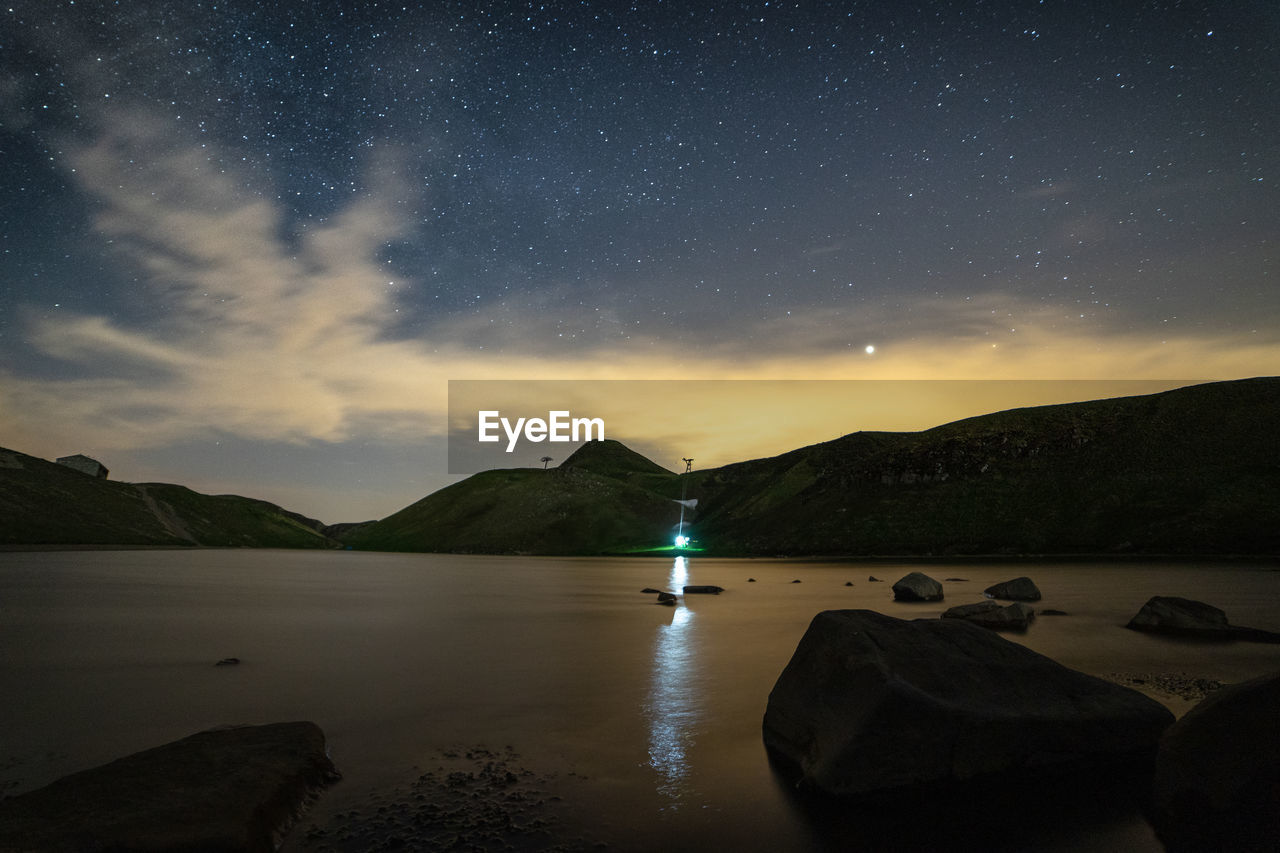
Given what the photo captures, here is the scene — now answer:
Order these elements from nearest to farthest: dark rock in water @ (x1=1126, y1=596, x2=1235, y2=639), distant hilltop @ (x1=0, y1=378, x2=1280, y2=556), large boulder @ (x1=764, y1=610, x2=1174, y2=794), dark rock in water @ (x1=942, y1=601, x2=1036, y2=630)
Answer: large boulder @ (x1=764, y1=610, x2=1174, y2=794) → dark rock in water @ (x1=1126, y1=596, x2=1235, y2=639) → dark rock in water @ (x1=942, y1=601, x2=1036, y2=630) → distant hilltop @ (x1=0, y1=378, x2=1280, y2=556)

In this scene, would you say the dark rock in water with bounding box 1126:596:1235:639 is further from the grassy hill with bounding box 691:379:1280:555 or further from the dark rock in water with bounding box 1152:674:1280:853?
the grassy hill with bounding box 691:379:1280:555

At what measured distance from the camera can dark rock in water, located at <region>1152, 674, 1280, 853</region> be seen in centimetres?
606

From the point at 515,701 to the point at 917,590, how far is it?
2956cm

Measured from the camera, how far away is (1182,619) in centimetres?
2238

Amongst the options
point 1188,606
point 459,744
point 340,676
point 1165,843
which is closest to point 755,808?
point 1165,843

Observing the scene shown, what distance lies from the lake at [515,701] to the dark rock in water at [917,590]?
8.03ft

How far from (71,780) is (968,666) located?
37.5 ft

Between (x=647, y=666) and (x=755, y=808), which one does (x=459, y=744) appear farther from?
(x=647, y=666)

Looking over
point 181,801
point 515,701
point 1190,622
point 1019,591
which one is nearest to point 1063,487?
point 1019,591

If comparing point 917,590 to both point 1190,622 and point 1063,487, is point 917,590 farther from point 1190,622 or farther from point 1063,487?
point 1063,487

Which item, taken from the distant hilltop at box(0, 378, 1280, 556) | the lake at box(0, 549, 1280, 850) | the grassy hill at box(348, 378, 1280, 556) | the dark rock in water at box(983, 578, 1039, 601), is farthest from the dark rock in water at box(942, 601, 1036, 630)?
the grassy hill at box(348, 378, 1280, 556)

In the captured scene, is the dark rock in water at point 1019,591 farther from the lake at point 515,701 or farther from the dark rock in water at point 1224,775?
the dark rock in water at point 1224,775

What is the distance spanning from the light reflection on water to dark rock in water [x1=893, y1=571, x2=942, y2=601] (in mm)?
18780

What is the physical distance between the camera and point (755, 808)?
8117 mm
